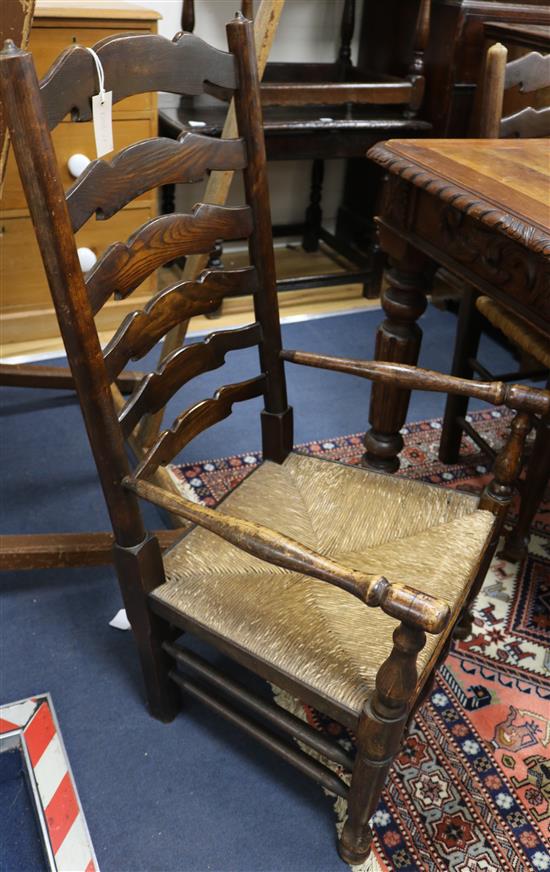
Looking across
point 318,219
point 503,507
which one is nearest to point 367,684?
point 503,507

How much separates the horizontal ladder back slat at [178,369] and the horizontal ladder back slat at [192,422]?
0.05m

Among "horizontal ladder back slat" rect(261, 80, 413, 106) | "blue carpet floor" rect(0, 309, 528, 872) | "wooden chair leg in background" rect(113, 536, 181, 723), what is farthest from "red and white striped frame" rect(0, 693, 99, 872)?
"horizontal ladder back slat" rect(261, 80, 413, 106)

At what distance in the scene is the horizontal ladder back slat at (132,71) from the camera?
0.83 meters

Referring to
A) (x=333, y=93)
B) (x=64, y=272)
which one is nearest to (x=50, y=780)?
(x=64, y=272)

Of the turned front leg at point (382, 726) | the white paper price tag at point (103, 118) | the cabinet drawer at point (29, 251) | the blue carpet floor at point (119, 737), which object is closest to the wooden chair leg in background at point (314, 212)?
the cabinet drawer at point (29, 251)

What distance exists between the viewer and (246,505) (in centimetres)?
127

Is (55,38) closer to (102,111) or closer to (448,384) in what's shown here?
(102,111)

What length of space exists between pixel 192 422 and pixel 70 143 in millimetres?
1395

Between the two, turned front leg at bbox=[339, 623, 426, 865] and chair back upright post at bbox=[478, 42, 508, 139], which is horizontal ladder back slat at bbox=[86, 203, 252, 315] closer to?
turned front leg at bbox=[339, 623, 426, 865]

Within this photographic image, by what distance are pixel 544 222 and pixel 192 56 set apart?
59 cm

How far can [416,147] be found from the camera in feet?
4.63

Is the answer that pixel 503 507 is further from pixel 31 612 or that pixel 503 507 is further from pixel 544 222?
pixel 31 612

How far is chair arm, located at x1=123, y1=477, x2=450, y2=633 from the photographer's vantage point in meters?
0.77

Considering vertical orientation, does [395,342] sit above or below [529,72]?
below
